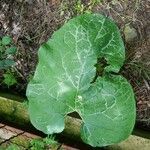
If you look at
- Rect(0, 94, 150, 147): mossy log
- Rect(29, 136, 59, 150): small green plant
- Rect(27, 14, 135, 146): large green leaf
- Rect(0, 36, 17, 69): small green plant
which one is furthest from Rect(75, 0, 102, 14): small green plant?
Rect(29, 136, 59, 150): small green plant

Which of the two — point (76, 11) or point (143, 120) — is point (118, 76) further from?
point (76, 11)

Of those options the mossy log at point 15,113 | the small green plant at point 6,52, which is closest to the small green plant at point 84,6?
the small green plant at point 6,52

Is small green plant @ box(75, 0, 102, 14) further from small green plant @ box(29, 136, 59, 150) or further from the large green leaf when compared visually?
→ small green plant @ box(29, 136, 59, 150)

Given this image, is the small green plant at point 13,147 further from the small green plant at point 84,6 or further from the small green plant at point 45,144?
the small green plant at point 84,6

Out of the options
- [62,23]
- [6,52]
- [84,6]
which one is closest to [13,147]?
[6,52]

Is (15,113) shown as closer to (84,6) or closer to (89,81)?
(89,81)

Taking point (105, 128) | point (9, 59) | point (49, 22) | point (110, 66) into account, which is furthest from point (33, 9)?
point (105, 128)

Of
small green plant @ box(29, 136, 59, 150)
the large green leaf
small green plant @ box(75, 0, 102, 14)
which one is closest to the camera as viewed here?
the large green leaf
